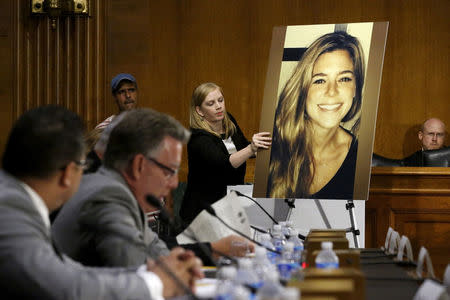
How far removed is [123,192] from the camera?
2.41 metres

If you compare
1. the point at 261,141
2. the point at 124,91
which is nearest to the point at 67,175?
the point at 261,141

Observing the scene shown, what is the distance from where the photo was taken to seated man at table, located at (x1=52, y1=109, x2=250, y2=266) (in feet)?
7.60

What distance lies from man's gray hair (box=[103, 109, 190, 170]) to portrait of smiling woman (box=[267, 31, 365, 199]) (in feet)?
6.61

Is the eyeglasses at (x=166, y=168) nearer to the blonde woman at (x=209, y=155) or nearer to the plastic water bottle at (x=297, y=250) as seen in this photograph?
the plastic water bottle at (x=297, y=250)

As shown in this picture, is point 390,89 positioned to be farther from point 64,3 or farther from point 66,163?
point 66,163

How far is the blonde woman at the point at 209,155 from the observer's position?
467cm

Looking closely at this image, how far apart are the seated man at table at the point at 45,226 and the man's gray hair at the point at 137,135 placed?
1.70ft

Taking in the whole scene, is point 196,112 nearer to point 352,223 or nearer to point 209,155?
point 209,155

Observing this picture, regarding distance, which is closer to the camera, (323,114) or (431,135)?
(323,114)

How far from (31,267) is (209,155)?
2981mm

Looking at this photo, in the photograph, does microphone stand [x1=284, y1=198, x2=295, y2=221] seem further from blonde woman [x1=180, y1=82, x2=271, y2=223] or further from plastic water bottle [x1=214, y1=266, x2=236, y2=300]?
plastic water bottle [x1=214, y1=266, x2=236, y2=300]

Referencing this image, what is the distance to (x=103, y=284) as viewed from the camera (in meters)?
1.83

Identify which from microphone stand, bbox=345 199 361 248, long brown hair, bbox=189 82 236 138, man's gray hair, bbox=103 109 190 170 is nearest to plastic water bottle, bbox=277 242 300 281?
man's gray hair, bbox=103 109 190 170

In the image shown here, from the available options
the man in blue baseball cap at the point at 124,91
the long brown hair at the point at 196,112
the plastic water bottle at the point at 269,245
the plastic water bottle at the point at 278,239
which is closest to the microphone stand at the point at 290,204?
the long brown hair at the point at 196,112
